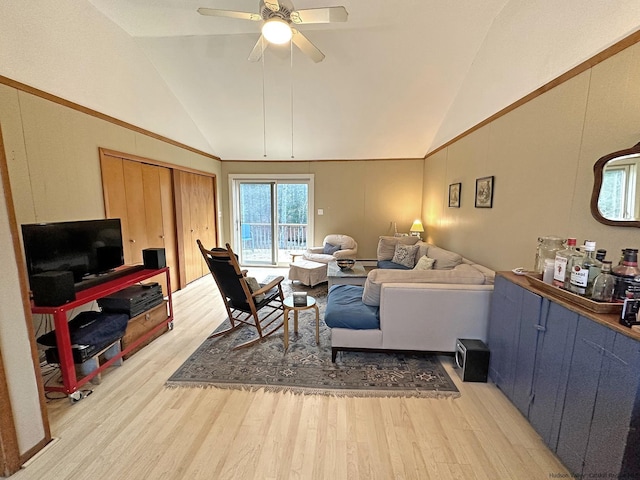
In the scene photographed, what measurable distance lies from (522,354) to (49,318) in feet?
12.3

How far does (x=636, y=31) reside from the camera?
4.79 feet

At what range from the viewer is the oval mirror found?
4.78 ft

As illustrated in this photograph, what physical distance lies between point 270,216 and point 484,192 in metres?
4.19

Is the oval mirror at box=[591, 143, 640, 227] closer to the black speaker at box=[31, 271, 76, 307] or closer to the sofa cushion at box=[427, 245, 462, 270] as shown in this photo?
the sofa cushion at box=[427, 245, 462, 270]

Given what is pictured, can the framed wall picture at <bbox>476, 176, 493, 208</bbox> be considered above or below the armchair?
above

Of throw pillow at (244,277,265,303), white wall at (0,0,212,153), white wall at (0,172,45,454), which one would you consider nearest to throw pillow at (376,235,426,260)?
throw pillow at (244,277,265,303)

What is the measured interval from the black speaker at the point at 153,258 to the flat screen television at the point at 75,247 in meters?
0.23

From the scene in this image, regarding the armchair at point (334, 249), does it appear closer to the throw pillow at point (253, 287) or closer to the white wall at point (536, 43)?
the throw pillow at point (253, 287)

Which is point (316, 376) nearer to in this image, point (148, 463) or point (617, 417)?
point (148, 463)

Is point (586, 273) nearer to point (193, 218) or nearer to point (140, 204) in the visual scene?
point (140, 204)

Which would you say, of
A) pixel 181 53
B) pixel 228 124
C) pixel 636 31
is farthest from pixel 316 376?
pixel 228 124

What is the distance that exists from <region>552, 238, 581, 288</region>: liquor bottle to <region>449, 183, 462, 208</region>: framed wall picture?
230cm

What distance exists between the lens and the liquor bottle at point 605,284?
133 centimetres

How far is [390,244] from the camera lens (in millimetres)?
4992
